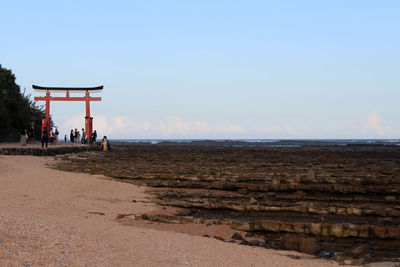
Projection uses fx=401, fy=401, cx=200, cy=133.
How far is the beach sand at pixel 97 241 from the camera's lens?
5.64 m

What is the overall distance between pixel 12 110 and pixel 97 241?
40.0 metres

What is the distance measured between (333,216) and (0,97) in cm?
3789

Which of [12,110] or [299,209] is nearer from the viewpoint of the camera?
[299,209]

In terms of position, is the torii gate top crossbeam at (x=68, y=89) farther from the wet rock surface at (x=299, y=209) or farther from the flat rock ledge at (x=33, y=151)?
the wet rock surface at (x=299, y=209)

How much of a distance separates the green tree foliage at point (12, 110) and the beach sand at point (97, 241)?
30.4 m

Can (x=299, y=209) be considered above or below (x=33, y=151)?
below

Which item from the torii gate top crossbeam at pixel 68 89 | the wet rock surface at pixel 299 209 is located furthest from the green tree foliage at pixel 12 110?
→ the wet rock surface at pixel 299 209

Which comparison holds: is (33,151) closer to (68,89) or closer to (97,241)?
(68,89)

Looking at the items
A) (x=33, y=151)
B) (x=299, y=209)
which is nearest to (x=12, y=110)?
(x=33, y=151)

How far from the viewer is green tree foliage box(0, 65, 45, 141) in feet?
128

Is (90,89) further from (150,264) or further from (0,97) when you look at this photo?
(150,264)

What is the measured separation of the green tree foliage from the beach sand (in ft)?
99.7

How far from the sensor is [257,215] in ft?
35.4

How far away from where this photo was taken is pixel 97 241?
21.9 ft
